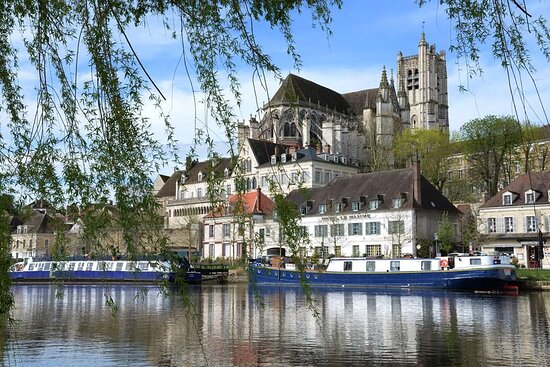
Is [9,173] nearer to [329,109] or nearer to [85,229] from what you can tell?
[85,229]

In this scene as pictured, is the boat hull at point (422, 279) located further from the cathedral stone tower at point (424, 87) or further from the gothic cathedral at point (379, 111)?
the cathedral stone tower at point (424, 87)

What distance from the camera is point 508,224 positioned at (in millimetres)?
58000

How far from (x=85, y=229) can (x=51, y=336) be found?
1653cm

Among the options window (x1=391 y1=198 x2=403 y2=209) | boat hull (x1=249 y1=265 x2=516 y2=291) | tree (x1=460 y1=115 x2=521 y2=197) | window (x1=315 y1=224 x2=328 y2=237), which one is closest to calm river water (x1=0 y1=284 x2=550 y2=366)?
boat hull (x1=249 y1=265 x2=516 y2=291)

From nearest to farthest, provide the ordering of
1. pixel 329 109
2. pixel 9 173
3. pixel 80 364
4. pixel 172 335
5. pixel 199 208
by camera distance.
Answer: pixel 9 173 → pixel 80 364 → pixel 172 335 → pixel 199 208 → pixel 329 109

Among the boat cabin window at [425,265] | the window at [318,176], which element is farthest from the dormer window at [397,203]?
the window at [318,176]

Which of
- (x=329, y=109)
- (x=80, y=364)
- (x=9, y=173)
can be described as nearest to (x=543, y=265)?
(x=80, y=364)

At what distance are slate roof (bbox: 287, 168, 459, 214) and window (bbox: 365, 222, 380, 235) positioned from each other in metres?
1.40

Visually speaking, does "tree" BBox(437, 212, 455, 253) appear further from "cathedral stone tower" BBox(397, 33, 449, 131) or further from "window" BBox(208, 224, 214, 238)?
"cathedral stone tower" BBox(397, 33, 449, 131)

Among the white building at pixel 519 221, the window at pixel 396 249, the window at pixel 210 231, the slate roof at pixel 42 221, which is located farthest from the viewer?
the window at pixel 210 231

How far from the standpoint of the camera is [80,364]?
15.9 m

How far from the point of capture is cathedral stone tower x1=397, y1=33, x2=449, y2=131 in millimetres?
132500

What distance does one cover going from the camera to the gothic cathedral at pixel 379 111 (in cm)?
10150

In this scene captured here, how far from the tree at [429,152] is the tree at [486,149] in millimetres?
4741
